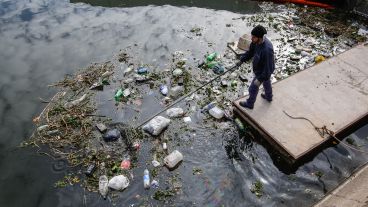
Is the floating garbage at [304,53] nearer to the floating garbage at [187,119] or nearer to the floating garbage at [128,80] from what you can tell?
the floating garbage at [187,119]

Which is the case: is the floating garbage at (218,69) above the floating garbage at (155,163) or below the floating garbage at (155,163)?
above

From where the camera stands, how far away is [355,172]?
456 cm

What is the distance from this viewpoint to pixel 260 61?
477cm

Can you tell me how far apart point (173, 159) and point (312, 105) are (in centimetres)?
275

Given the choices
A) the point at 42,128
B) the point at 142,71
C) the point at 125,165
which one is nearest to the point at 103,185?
the point at 125,165

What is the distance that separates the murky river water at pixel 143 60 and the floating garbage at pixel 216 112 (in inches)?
14.3

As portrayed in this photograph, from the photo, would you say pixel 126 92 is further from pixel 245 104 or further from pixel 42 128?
pixel 245 104

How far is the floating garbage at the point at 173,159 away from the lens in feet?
15.6

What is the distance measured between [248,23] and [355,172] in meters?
5.15

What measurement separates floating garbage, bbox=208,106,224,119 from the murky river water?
364 millimetres

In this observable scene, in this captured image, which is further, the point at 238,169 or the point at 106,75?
the point at 106,75

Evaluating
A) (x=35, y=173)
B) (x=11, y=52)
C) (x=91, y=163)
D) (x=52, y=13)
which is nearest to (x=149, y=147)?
(x=91, y=163)

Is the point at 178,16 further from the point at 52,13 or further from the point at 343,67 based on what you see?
the point at 343,67

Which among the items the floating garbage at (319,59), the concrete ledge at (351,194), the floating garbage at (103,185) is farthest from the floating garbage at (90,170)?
the floating garbage at (319,59)
